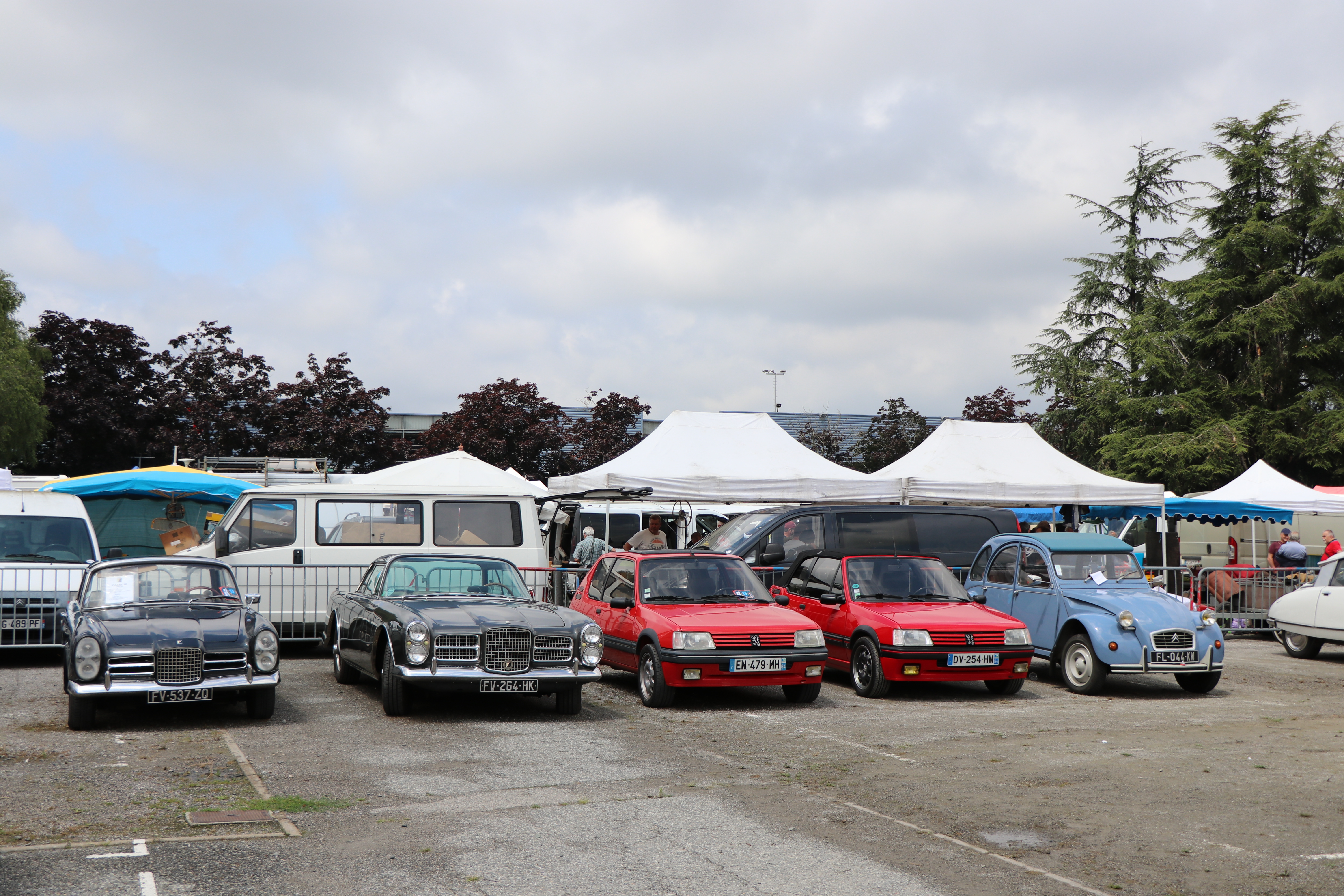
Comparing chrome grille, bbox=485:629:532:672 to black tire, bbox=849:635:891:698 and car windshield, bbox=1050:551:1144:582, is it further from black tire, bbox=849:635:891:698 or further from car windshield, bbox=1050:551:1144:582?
car windshield, bbox=1050:551:1144:582

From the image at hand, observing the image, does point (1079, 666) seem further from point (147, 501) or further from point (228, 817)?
point (147, 501)

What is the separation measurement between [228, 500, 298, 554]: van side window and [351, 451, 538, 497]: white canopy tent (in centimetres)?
324

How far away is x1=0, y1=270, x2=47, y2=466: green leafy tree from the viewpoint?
39906mm

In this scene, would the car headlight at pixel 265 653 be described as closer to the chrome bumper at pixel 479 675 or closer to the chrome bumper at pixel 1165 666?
the chrome bumper at pixel 479 675

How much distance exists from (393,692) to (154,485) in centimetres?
1030

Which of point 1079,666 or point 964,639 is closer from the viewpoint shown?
point 964,639

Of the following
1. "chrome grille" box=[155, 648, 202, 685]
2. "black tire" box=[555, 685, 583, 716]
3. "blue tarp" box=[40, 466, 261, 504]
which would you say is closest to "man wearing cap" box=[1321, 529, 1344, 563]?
"black tire" box=[555, 685, 583, 716]

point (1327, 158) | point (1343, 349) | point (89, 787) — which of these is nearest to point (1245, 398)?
point (1343, 349)

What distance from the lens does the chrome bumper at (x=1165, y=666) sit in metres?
12.4

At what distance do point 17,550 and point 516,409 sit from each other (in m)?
26.4

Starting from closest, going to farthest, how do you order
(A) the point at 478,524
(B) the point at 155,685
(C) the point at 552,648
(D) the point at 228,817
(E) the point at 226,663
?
1. (D) the point at 228,817
2. (B) the point at 155,685
3. (E) the point at 226,663
4. (C) the point at 552,648
5. (A) the point at 478,524

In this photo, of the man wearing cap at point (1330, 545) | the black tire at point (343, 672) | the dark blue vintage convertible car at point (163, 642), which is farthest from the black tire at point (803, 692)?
the man wearing cap at point (1330, 545)

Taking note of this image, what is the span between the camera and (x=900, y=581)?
13.1 m

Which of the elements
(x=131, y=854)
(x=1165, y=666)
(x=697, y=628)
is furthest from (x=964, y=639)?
(x=131, y=854)
